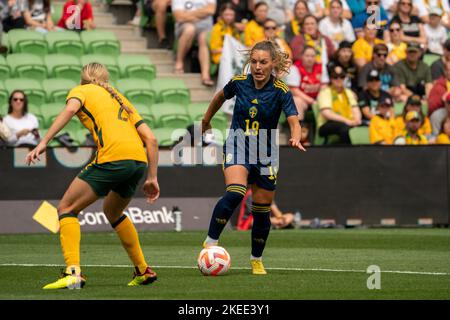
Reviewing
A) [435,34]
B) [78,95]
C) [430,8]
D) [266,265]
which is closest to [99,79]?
[78,95]

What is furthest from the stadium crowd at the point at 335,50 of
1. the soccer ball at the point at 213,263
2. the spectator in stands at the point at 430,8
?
the soccer ball at the point at 213,263

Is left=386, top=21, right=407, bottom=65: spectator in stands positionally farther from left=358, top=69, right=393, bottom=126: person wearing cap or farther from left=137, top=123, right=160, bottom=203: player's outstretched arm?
left=137, top=123, right=160, bottom=203: player's outstretched arm

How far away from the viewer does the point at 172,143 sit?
67.2ft

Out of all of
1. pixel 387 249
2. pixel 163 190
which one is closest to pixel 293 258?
pixel 387 249

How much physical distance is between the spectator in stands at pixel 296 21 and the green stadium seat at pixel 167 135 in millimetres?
3877

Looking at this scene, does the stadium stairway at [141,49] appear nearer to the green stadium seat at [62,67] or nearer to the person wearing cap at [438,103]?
the green stadium seat at [62,67]

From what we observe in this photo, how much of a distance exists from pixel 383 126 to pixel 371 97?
41.2 inches

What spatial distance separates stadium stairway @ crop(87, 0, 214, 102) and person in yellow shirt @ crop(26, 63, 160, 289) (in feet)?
40.7

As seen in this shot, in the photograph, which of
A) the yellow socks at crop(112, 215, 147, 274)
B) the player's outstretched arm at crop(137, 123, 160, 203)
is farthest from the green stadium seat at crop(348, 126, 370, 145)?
the player's outstretched arm at crop(137, 123, 160, 203)

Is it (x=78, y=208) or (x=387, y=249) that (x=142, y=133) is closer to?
(x=78, y=208)

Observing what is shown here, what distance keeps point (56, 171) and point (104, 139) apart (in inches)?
335

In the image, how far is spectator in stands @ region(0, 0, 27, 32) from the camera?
21930 mm

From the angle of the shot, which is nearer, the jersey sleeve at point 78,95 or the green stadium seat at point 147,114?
the jersey sleeve at point 78,95

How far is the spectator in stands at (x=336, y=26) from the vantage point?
2425cm
